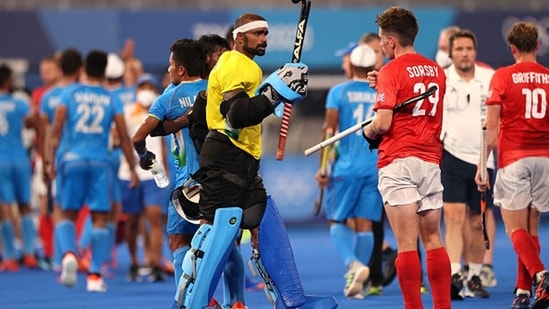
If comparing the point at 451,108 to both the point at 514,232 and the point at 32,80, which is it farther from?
Answer: the point at 32,80

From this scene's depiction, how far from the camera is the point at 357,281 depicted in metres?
11.9

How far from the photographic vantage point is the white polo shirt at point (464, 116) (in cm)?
1233

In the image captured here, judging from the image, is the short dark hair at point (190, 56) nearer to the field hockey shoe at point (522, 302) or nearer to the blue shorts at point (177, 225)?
the blue shorts at point (177, 225)

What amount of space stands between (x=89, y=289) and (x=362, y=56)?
12.3 feet

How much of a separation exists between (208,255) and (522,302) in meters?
2.96

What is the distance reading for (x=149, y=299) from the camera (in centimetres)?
1238

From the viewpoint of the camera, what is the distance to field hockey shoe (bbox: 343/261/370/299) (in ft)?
38.9

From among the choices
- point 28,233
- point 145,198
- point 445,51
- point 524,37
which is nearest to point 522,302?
point 524,37

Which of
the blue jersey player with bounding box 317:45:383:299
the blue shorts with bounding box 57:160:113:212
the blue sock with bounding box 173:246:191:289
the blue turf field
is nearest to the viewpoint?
the blue sock with bounding box 173:246:191:289

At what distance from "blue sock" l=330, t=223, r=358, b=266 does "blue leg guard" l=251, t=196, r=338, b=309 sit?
315cm

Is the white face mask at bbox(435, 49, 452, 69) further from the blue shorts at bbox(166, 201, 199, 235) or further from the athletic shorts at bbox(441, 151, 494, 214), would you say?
the blue shorts at bbox(166, 201, 199, 235)

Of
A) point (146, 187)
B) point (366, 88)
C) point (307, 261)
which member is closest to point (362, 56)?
point (366, 88)

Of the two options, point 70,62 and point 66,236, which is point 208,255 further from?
point 70,62

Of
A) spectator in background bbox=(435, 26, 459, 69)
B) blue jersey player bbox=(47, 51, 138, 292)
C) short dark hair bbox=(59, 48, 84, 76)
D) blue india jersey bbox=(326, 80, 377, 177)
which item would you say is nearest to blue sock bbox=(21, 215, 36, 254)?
short dark hair bbox=(59, 48, 84, 76)
